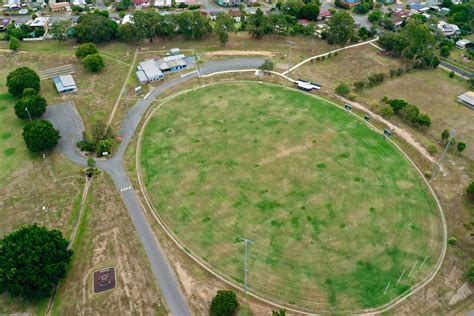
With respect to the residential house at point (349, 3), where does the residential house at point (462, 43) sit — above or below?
below

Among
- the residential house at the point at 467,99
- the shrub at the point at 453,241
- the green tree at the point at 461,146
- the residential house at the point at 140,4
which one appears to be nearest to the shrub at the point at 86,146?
the shrub at the point at 453,241

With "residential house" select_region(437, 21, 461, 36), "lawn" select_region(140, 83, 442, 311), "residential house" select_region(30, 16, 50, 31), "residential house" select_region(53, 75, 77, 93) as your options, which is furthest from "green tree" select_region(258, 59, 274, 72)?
"residential house" select_region(30, 16, 50, 31)

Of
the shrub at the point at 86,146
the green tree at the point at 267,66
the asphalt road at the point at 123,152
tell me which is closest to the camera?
the asphalt road at the point at 123,152

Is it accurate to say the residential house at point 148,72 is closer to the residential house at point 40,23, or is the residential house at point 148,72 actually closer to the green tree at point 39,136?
the green tree at point 39,136

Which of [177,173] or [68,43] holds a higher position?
[68,43]

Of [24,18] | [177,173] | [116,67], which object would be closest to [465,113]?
[177,173]

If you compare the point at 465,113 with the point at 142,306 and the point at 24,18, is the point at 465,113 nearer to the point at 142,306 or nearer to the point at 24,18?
the point at 142,306
